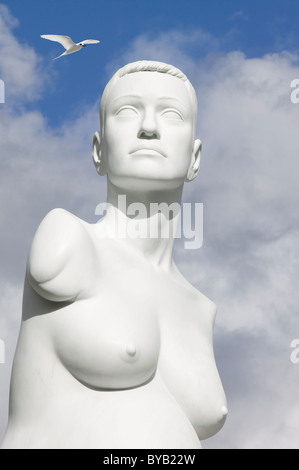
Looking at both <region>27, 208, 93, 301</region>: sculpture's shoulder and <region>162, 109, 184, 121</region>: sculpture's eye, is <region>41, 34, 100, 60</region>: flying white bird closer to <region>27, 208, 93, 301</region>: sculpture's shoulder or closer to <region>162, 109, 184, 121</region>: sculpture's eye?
<region>162, 109, 184, 121</region>: sculpture's eye

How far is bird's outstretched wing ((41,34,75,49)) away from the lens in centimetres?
811

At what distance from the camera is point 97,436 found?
527 cm

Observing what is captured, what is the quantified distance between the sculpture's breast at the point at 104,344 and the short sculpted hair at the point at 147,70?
167 centimetres

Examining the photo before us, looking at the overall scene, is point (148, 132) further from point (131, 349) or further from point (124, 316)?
point (131, 349)

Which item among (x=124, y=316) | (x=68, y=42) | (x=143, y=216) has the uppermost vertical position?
(x=68, y=42)

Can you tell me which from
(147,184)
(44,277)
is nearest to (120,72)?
(147,184)

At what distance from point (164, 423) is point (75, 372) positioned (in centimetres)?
68

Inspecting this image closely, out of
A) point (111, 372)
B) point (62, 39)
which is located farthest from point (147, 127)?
point (62, 39)

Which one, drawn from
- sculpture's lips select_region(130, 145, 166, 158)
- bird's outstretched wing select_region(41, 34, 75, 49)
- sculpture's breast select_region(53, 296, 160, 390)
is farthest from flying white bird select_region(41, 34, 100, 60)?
sculpture's breast select_region(53, 296, 160, 390)

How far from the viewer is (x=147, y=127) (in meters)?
6.05

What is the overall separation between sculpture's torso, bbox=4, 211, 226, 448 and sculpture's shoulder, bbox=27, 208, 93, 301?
0.38 ft

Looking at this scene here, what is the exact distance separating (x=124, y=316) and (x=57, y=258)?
61 centimetres

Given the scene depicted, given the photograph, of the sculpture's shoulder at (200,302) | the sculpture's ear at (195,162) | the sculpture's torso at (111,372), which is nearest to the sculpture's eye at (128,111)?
the sculpture's ear at (195,162)

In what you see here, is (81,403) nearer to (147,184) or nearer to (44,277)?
(44,277)
